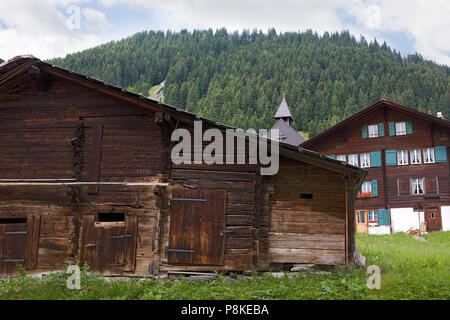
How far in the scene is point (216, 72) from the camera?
120 meters

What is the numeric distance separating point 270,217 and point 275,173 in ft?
4.32

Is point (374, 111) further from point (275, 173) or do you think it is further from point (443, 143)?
point (275, 173)

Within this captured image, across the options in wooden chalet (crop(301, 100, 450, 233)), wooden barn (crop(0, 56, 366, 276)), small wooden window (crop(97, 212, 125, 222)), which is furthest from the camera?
wooden chalet (crop(301, 100, 450, 233))

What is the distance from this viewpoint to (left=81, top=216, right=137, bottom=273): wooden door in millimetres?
11516

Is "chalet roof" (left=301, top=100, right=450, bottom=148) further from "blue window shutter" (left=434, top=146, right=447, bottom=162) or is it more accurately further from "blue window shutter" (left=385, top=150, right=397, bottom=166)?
"blue window shutter" (left=385, top=150, right=397, bottom=166)

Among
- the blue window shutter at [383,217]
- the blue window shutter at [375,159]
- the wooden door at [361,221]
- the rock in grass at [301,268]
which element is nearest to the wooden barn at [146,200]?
the rock in grass at [301,268]

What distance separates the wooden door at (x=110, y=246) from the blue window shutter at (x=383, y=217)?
24614 millimetres

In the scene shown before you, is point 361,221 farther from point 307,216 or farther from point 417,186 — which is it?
point 307,216

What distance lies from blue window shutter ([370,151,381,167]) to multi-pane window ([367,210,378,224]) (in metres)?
3.72

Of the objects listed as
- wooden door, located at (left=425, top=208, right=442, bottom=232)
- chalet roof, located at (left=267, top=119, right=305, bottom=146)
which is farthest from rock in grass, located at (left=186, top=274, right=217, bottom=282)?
chalet roof, located at (left=267, top=119, right=305, bottom=146)

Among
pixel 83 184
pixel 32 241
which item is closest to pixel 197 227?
pixel 83 184

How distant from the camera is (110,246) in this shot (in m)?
11.6

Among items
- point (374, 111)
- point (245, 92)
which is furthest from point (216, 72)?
point (374, 111)

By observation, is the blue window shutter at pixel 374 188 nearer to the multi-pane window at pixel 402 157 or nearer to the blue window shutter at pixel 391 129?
the multi-pane window at pixel 402 157
